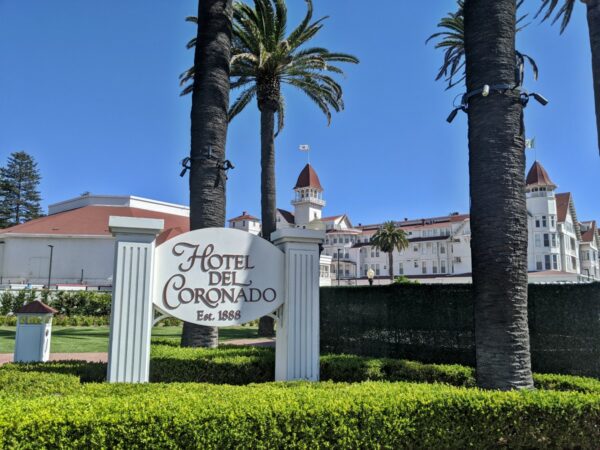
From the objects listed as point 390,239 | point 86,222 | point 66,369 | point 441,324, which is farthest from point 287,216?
point 66,369

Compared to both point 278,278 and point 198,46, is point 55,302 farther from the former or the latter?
point 278,278

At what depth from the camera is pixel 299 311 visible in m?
7.74

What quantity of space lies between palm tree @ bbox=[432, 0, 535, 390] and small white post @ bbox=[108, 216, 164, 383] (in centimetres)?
444

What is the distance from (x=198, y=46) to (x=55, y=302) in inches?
1101

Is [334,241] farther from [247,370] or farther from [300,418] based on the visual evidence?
[300,418]

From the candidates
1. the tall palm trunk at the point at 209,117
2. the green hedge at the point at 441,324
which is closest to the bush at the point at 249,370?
the tall palm trunk at the point at 209,117

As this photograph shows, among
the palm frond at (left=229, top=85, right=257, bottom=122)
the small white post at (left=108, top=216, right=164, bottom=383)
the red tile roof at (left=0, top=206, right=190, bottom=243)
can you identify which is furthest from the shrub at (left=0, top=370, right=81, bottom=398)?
the red tile roof at (left=0, top=206, right=190, bottom=243)

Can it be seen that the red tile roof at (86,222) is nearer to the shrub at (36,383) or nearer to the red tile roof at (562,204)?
the shrub at (36,383)

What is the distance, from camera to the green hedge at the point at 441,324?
33.7 feet

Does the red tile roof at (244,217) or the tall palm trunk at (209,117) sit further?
the red tile roof at (244,217)

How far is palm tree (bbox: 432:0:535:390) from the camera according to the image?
6379 mm

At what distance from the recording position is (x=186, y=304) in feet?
23.5

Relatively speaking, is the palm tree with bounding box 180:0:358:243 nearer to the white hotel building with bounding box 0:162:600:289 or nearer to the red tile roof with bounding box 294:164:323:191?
the white hotel building with bounding box 0:162:600:289

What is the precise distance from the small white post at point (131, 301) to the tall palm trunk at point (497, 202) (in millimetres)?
4433
